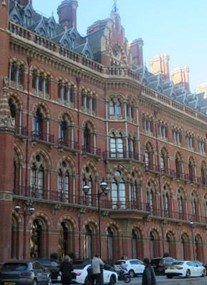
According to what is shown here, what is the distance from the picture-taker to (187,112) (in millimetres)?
61844

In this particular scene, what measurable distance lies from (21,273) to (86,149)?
24105 mm

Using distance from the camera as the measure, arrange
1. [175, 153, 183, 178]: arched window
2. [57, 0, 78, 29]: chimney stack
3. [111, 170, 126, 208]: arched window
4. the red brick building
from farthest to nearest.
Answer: [175, 153, 183, 178]: arched window < [57, 0, 78, 29]: chimney stack < [111, 170, 126, 208]: arched window < the red brick building

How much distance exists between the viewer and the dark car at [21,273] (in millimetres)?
22688

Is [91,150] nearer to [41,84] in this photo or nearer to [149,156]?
[41,84]

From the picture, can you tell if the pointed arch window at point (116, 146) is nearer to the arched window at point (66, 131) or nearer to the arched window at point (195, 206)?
the arched window at point (66, 131)

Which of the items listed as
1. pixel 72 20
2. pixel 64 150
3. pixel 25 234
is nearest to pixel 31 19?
pixel 72 20

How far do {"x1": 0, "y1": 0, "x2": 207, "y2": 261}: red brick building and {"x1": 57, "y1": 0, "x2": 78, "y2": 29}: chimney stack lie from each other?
142 millimetres

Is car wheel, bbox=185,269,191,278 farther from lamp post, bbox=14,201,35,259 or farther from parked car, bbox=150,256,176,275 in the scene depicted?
lamp post, bbox=14,201,35,259

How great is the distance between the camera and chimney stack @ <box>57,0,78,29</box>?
54969 mm

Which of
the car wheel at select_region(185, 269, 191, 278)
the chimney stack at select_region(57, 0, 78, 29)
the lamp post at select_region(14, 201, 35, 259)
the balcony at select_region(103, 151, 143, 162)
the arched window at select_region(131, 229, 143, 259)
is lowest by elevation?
the car wheel at select_region(185, 269, 191, 278)

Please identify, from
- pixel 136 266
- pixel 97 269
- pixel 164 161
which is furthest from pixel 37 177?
pixel 97 269

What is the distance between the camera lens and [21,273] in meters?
22.9

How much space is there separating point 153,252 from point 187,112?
754 inches

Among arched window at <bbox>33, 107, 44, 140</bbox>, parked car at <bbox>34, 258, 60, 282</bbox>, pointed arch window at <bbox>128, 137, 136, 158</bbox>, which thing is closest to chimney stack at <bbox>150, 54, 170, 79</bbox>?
pointed arch window at <bbox>128, 137, 136, 158</bbox>
